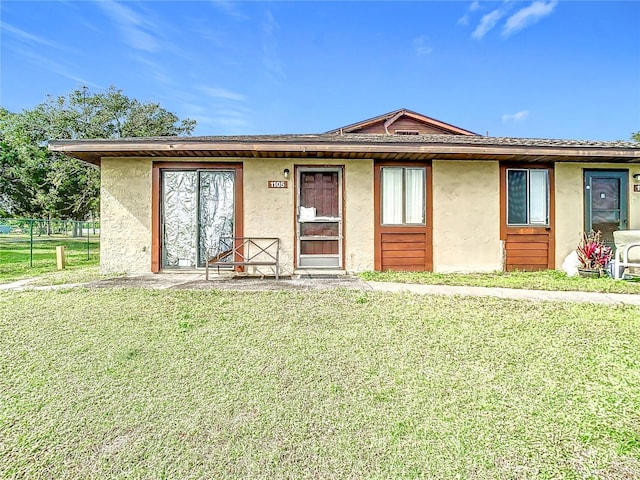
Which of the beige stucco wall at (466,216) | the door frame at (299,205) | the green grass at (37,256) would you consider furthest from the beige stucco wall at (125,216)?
the beige stucco wall at (466,216)

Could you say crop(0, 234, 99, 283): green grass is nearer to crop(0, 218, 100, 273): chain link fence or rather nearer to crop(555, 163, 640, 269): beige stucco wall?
crop(0, 218, 100, 273): chain link fence

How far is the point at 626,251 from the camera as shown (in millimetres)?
6195

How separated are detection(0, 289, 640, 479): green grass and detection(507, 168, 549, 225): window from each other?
361 cm

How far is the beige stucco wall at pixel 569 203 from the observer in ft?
24.0

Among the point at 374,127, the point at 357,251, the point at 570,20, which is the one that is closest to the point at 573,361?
the point at 357,251

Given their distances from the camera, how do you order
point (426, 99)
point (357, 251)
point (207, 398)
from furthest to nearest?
point (426, 99) → point (357, 251) → point (207, 398)

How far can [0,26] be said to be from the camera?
44.3 ft

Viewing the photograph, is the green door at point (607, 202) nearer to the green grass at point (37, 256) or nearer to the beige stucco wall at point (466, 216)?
the beige stucco wall at point (466, 216)

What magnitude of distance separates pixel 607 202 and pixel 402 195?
443 cm

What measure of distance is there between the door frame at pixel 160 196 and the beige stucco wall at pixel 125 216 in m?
0.09

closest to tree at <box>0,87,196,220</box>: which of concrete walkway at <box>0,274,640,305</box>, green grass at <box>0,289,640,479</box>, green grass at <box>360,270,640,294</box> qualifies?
concrete walkway at <box>0,274,640,305</box>

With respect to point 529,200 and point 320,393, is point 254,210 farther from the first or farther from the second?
point 529,200

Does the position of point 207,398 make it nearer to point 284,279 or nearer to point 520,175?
point 284,279

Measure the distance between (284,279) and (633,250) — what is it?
6501 mm
